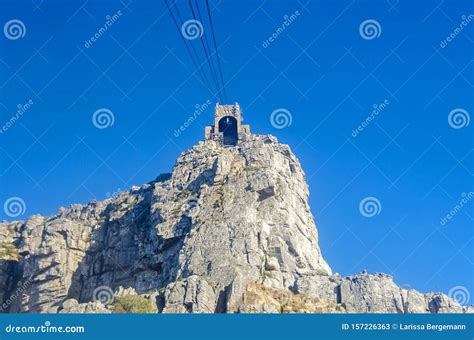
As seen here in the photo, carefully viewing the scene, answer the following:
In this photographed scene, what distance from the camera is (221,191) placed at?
400 ft

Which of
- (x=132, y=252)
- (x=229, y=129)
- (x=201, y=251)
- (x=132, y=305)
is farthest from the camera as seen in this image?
(x=229, y=129)

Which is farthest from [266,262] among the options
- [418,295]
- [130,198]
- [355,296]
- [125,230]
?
[130,198]

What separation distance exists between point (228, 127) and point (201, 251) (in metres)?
59.8

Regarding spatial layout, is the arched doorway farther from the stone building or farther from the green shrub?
the green shrub

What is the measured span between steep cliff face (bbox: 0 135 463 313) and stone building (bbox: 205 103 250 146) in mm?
5177

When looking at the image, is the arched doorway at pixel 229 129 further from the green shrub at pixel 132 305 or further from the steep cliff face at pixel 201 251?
the green shrub at pixel 132 305

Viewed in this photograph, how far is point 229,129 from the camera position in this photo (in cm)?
16238

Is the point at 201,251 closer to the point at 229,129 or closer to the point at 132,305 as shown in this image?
the point at 132,305

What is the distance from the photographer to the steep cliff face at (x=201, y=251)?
323 feet

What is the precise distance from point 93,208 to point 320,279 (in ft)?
208

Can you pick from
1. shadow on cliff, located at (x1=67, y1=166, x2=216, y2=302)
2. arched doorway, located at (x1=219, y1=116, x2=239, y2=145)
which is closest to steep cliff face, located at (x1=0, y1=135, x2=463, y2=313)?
shadow on cliff, located at (x1=67, y1=166, x2=216, y2=302)

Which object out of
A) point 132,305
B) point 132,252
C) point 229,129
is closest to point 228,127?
point 229,129

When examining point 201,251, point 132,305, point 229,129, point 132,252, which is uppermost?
point 229,129
